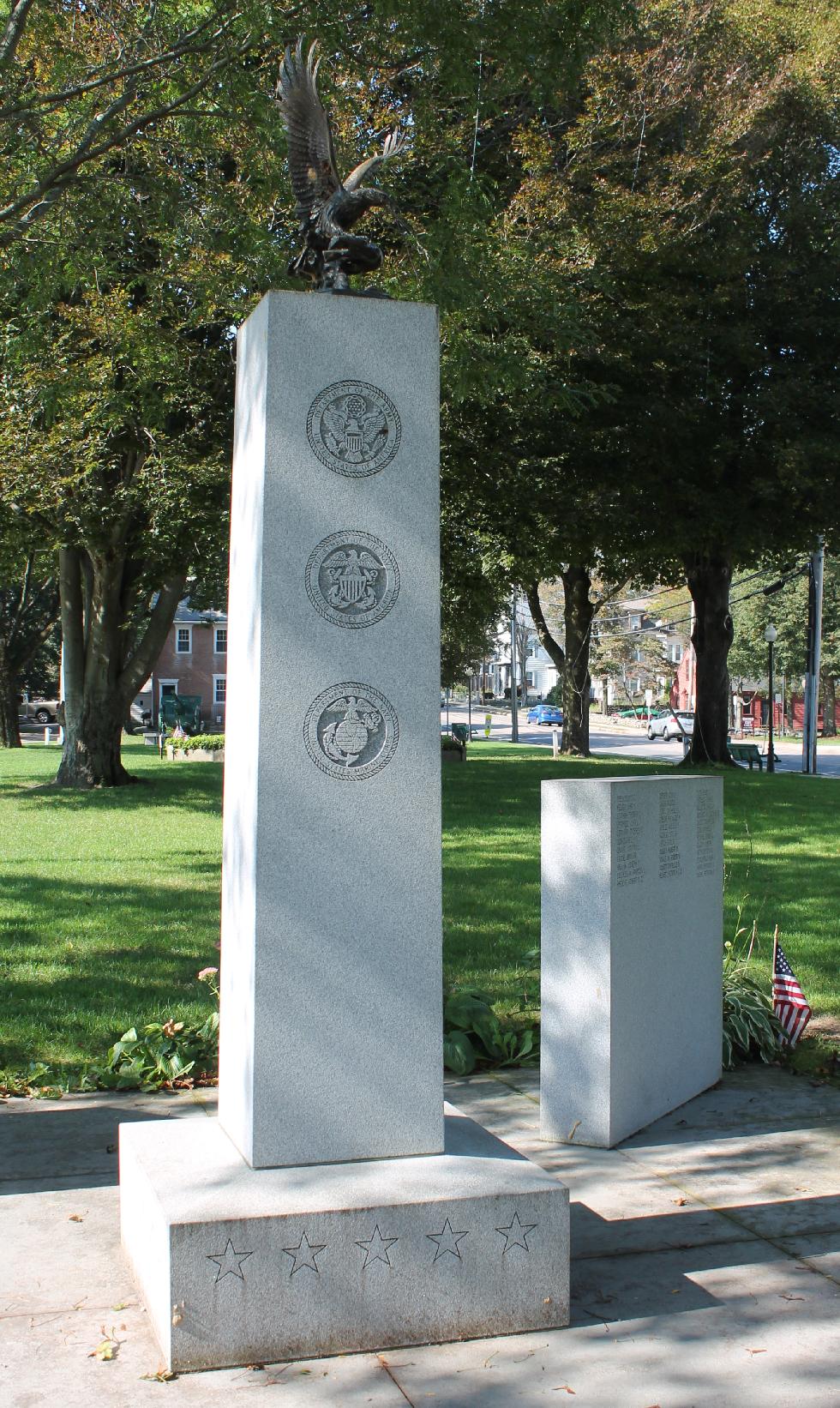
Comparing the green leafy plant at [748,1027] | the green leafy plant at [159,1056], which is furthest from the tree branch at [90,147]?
the green leafy plant at [748,1027]

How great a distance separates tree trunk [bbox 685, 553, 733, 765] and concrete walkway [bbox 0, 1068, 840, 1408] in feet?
78.0

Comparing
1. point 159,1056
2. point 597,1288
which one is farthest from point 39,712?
point 597,1288

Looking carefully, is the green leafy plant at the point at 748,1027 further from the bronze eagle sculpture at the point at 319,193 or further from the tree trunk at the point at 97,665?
the tree trunk at the point at 97,665

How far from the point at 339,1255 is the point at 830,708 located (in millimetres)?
72317

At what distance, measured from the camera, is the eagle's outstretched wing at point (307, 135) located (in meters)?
4.61

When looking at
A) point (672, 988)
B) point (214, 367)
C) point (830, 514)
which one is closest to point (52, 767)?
point (214, 367)

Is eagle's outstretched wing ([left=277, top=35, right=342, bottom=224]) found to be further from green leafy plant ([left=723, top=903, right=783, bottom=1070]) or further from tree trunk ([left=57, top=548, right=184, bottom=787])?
tree trunk ([left=57, top=548, right=184, bottom=787])

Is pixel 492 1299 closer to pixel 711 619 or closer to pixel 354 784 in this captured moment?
pixel 354 784

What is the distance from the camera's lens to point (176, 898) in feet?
38.9

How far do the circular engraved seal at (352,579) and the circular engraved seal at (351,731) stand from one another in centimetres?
24

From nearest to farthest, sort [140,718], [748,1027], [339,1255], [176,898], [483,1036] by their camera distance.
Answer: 1. [339,1255]
2. [483,1036]
3. [748,1027]
4. [176,898]
5. [140,718]

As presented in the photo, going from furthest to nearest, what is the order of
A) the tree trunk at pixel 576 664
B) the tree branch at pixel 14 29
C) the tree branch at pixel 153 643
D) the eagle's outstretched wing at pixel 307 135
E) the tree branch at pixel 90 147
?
the tree trunk at pixel 576 664
the tree branch at pixel 153 643
the tree branch at pixel 90 147
the tree branch at pixel 14 29
the eagle's outstretched wing at pixel 307 135

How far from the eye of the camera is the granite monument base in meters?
3.83

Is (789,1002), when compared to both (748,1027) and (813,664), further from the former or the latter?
(813,664)
